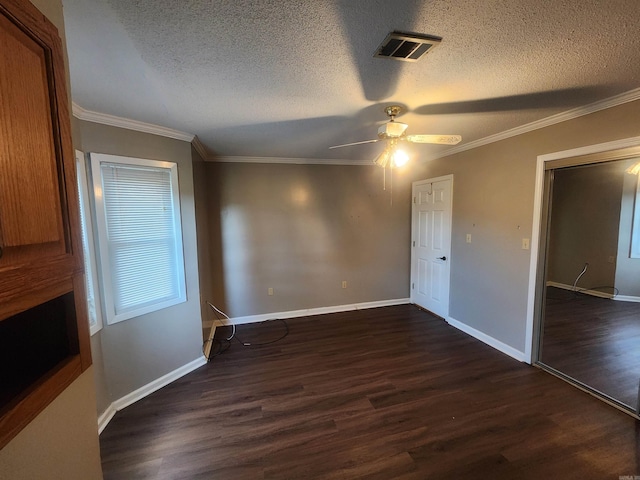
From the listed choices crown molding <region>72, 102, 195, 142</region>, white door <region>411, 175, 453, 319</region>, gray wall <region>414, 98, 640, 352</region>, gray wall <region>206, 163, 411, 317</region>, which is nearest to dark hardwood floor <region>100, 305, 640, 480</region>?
gray wall <region>414, 98, 640, 352</region>

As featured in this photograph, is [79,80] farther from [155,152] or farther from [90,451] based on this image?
[90,451]

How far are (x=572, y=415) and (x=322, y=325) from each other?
255 cm

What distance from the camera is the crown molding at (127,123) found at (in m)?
1.88

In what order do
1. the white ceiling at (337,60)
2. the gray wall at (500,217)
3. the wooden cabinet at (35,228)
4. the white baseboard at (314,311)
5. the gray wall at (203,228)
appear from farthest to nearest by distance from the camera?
the white baseboard at (314,311) < the gray wall at (203,228) < the gray wall at (500,217) < the white ceiling at (337,60) < the wooden cabinet at (35,228)

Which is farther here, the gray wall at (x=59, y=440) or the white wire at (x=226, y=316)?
the white wire at (x=226, y=316)

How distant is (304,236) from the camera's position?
398 centimetres

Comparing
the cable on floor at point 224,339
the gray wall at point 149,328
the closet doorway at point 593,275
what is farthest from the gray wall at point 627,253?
the gray wall at point 149,328

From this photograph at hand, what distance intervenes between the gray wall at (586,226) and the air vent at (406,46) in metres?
2.06

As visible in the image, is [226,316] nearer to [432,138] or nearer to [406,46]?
[432,138]

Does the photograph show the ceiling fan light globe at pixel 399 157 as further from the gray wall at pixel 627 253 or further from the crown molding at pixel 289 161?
the gray wall at pixel 627 253

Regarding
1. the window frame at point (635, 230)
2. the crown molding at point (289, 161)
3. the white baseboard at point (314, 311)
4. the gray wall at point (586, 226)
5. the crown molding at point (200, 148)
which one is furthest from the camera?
the white baseboard at point (314, 311)

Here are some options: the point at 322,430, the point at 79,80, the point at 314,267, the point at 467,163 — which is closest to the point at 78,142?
the point at 79,80

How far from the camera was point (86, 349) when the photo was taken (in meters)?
0.86

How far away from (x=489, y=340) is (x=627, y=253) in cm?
158
